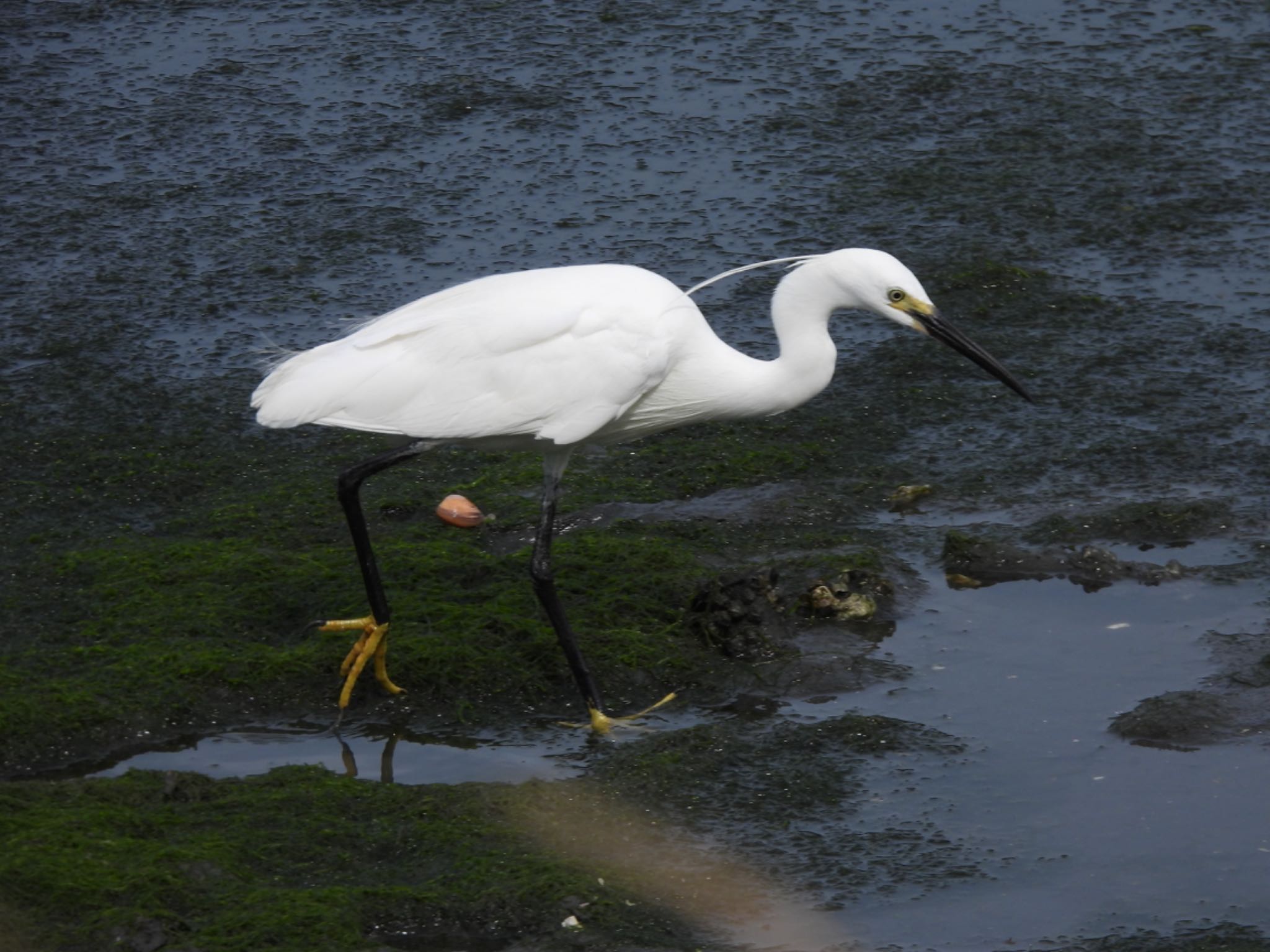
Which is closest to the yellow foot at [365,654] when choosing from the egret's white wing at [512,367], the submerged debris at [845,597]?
the egret's white wing at [512,367]

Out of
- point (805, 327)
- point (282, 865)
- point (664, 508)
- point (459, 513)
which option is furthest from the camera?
point (664, 508)

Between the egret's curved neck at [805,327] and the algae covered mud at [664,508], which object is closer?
the algae covered mud at [664,508]

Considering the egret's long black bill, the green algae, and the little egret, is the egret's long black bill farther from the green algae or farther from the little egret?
the green algae

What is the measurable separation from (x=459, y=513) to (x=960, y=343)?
181 centimetres

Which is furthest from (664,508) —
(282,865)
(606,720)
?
(282,865)

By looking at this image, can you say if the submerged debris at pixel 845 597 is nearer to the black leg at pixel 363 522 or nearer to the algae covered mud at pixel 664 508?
the algae covered mud at pixel 664 508

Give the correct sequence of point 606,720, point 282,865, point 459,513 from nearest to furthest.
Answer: point 282,865
point 606,720
point 459,513

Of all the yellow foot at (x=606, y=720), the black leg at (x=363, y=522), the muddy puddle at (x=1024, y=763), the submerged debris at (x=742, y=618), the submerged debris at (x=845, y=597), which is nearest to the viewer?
the muddy puddle at (x=1024, y=763)

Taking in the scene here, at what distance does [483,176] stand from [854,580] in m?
3.54

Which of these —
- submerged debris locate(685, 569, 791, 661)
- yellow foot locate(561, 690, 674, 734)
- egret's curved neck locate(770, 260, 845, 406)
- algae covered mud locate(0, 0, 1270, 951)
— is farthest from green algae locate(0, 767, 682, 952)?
egret's curved neck locate(770, 260, 845, 406)

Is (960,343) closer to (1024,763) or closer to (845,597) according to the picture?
(845,597)

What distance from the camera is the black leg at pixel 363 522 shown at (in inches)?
202

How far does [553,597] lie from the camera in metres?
5.12

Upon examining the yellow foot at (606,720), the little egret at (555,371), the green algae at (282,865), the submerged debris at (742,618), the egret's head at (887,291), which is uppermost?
the egret's head at (887,291)
